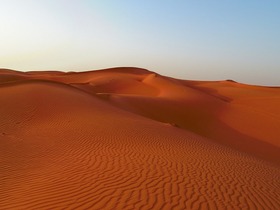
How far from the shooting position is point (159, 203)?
17.3 feet

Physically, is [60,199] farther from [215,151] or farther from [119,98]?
[119,98]

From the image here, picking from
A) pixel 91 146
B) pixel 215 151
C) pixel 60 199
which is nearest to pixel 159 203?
pixel 60 199

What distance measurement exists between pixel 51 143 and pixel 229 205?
6.43 meters

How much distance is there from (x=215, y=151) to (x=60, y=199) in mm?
6502

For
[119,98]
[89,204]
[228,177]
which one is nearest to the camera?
[89,204]

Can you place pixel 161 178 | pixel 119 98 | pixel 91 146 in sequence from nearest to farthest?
pixel 161 178 → pixel 91 146 → pixel 119 98

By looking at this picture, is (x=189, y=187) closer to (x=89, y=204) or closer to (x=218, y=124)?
(x=89, y=204)

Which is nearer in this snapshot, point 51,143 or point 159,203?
point 159,203

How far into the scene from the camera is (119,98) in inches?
944

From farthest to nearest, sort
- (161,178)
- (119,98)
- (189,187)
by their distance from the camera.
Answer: (119,98) → (161,178) → (189,187)

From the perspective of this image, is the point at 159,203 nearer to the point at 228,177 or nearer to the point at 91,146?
the point at 228,177

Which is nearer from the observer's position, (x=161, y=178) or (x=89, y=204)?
(x=89, y=204)

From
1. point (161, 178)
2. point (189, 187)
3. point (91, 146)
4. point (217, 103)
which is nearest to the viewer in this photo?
point (189, 187)

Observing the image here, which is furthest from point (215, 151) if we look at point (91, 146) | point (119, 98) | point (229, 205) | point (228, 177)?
point (119, 98)
